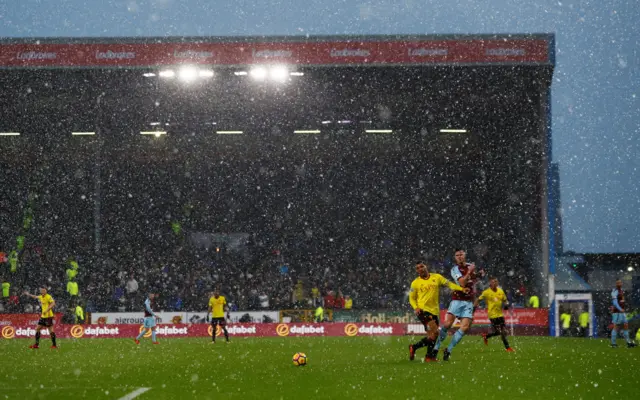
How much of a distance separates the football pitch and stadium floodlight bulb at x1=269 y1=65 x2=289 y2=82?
53.4ft

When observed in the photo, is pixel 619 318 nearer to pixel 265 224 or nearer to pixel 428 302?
pixel 428 302

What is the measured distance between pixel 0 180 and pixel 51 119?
29.6 ft

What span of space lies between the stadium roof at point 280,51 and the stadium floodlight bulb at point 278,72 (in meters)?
0.24

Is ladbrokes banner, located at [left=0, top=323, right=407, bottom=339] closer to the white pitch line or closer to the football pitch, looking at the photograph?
the football pitch

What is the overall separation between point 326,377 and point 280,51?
2169 centimetres

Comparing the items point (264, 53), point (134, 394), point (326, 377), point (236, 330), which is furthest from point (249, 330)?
point (134, 394)

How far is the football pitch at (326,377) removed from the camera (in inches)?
388

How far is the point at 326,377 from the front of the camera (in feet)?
40.4

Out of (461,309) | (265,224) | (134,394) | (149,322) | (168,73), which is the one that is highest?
(168,73)

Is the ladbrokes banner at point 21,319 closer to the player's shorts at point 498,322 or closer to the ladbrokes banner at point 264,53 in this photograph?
the ladbrokes banner at point 264,53

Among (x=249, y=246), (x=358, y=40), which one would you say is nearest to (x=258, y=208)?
(x=249, y=246)

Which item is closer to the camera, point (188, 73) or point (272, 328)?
point (188, 73)

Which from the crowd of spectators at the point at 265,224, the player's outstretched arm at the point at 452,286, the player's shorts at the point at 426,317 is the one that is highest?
the crowd of spectators at the point at 265,224

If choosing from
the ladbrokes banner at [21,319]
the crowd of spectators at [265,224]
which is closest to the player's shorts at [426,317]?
the ladbrokes banner at [21,319]
